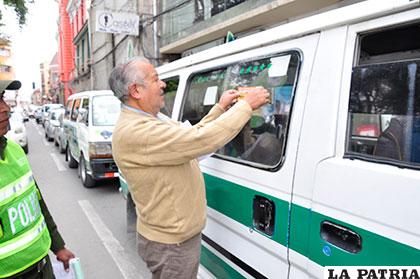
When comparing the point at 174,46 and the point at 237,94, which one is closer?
the point at 237,94

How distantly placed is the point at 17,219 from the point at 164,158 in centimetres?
Result: 75

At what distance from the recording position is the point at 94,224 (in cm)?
511

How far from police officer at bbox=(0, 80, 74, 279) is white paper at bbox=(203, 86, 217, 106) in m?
1.21

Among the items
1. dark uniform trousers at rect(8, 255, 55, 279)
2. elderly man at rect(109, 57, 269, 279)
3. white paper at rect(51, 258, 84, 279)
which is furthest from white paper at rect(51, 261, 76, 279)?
elderly man at rect(109, 57, 269, 279)

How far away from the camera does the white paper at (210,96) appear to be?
248 centimetres

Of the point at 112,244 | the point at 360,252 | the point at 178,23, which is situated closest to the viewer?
the point at 360,252

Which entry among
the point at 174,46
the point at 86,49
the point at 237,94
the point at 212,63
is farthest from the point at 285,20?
the point at 86,49

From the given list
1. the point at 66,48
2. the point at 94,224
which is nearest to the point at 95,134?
the point at 94,224

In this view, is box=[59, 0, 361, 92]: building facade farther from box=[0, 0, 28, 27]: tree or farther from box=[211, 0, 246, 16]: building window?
box=[0, 0, 28, 27]: tree

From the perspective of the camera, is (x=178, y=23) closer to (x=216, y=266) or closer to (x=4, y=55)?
(x=216, y=266)

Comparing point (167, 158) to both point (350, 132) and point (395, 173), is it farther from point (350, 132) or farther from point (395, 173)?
point (395, 173)

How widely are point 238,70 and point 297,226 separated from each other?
1040mm

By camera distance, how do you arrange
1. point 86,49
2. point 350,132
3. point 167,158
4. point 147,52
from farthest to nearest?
1. point 86,49
2. point 147,52
3. point 167,158
4. point 350,132

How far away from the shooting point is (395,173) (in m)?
1.25
